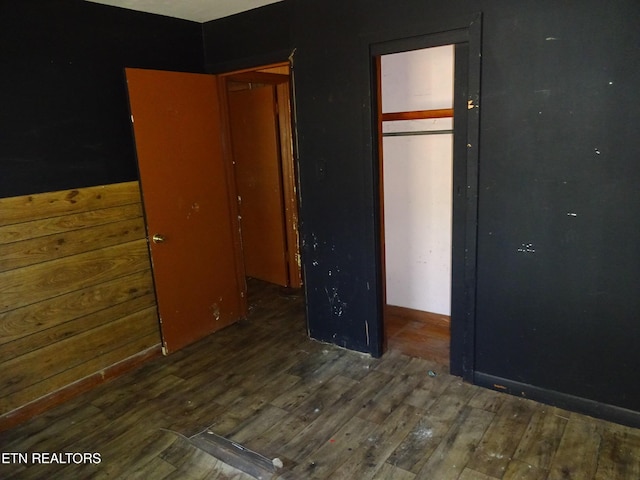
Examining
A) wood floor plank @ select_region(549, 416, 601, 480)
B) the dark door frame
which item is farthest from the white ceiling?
wood floor plank @ select_region(549, 416, 601, 480)

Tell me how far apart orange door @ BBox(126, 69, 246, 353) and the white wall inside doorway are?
4.21 feet

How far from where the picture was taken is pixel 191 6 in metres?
2.91

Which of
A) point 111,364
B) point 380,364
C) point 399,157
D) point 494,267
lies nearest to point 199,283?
point 111,364

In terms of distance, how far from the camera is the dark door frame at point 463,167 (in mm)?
2307

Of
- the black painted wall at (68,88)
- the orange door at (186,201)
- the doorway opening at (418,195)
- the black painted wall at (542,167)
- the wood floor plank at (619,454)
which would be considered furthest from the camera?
the doorway opening at (418,195)

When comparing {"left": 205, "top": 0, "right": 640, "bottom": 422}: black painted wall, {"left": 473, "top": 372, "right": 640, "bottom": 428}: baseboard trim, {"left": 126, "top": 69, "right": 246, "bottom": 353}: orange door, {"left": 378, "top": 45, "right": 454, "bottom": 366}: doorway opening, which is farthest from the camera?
{"left": 378, "top": 45, "right": 454, "bottom": 366}: doorway opening

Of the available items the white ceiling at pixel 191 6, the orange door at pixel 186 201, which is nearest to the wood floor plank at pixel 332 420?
the orange door at pixel 186 201

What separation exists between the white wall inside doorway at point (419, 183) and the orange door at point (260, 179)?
Answer: 120 centimetres

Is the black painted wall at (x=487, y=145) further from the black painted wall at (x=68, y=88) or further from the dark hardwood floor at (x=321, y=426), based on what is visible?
the dark hardwood floor at (x=321, y=426)

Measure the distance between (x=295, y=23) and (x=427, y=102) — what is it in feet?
3.47

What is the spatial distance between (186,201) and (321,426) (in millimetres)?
1802

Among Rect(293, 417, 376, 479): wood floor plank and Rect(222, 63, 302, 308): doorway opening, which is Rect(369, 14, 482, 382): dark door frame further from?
Rect(222, 63, 302, 308): doorway opening

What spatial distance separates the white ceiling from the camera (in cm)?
Answer: 279

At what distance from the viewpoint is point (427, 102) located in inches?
126
